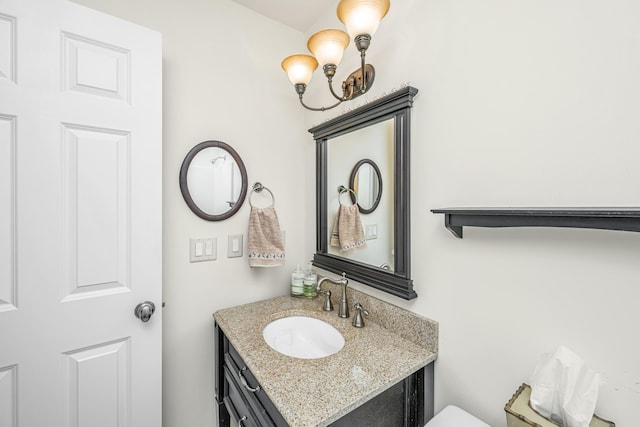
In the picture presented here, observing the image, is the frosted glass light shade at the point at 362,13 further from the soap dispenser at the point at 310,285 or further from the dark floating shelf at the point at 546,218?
the soap dispenser at the point at 310,285

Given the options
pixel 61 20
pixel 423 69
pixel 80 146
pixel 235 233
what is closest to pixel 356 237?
pixel 235 233

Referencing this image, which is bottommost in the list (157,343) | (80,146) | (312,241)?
(157,343)

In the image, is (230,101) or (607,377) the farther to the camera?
(230,101)

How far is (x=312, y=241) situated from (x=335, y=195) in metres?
0.36

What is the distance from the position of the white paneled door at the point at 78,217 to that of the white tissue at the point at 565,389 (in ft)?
4.27

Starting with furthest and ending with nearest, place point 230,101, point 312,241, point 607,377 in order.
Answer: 1. point 312,241
2. point 230,101
3. point 607,377

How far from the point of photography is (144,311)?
108 centimetres

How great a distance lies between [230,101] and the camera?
1.46 metres

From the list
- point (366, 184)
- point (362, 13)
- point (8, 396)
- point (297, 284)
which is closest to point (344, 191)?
point (366, 184)

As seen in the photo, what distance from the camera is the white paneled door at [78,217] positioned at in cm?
89

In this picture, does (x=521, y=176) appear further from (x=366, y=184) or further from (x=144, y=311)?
(x=144, y=311)

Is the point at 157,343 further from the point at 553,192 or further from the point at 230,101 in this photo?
the point at 553,192

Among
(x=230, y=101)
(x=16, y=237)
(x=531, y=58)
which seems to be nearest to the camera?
(x=531, y=58)

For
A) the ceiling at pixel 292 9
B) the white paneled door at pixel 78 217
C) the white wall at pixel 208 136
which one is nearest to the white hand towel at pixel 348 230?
the white wall at pixel 208 136
